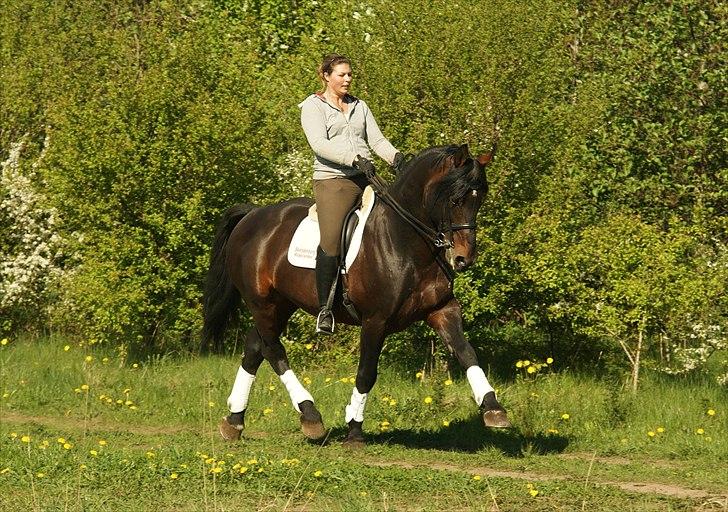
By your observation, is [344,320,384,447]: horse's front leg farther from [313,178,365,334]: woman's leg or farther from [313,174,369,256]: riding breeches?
[313,174,369,256]: riding breeches

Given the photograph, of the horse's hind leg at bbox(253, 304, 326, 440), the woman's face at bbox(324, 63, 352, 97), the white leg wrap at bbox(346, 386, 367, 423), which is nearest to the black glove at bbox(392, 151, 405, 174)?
the woman's face at bbox(324, 63, 352, 97)

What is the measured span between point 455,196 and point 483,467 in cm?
226

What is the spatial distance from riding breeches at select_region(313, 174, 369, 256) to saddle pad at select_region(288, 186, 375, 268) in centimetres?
12

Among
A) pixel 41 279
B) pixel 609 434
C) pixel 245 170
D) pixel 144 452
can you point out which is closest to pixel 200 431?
pixel 144 452

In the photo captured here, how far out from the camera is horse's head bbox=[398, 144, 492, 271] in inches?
387

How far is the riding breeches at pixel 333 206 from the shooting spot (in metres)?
10.9

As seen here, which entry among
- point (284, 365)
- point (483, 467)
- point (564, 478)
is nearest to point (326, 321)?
point (284, 365)

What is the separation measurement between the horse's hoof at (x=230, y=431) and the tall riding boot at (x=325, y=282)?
155cm

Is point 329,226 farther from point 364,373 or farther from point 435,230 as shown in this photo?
point 364,373

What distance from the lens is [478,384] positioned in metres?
10.1

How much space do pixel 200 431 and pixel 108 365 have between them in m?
4.40

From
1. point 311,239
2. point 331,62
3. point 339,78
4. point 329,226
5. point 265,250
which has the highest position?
point 331,62

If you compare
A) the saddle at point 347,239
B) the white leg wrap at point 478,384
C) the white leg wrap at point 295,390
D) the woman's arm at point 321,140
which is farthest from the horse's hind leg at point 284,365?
the woman's arm at point 321,140

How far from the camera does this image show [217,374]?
51.6 feet
